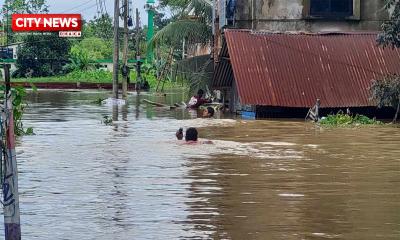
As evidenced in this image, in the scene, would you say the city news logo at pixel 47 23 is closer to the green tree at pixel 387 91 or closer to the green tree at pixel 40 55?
the green tree at pixel 40 55

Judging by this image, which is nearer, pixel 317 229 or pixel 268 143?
pixel 317 229

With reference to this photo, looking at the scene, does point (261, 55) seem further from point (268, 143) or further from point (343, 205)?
point (343, 205)

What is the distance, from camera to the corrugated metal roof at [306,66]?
30.4 meters

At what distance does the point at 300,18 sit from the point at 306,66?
3.37 metres

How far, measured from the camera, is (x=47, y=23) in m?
81.3

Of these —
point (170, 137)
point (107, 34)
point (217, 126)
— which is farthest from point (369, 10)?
point (107, 34)

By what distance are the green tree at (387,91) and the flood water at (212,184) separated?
1.76m

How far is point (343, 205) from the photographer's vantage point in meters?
12.5

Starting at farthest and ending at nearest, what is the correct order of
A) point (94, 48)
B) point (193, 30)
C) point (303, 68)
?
1. point (94, 48)
2. point (193, 30)
3. point (303, 68)

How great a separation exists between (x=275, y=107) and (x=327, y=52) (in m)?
2.95

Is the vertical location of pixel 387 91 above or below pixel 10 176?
below

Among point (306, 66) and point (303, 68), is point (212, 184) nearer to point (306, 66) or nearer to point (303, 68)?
point (303, 68)

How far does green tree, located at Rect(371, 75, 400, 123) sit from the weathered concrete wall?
6227 mm

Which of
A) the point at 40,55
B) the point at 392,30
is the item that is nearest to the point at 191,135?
the point at 392,30
